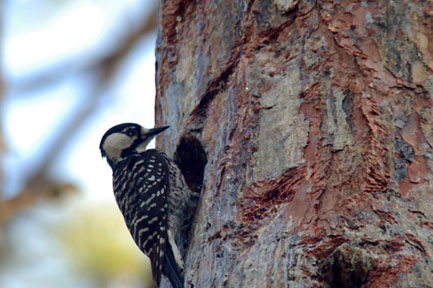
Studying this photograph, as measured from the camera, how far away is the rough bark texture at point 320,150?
2.48 meters

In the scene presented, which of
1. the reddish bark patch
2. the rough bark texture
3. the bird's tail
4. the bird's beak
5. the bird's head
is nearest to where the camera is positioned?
the rough bark texture

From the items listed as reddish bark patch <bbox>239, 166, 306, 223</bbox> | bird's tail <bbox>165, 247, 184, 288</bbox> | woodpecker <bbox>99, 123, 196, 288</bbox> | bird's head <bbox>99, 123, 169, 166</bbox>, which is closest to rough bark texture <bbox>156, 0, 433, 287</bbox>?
reddish bark patch <bbox>239, 166, 306, 223</bbox>

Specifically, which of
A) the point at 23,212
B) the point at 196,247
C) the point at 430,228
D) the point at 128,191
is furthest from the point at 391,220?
the point at 23,212

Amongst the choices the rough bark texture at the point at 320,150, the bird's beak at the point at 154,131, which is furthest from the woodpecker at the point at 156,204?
the rough bark texture at the point at 320,150

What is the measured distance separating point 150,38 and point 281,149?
4.04 meters

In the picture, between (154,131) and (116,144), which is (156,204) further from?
(116,144)

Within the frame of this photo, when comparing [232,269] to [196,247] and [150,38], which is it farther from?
[150,38]

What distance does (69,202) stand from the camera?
546 centimetres

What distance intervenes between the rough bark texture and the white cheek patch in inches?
66.7

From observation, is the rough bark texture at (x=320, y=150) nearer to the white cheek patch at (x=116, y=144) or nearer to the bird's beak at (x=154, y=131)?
the bird's beak at (x=154, y=131)

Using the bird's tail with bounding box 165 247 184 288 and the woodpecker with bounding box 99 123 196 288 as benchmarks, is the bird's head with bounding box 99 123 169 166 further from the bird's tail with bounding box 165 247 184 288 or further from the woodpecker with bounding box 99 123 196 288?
the bird's tail with bounding box 165 247 184 288

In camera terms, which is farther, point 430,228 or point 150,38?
point 150,38

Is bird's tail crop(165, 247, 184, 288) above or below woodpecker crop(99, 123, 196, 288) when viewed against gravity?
below

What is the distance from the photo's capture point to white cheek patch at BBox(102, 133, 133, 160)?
4953 millimetres
